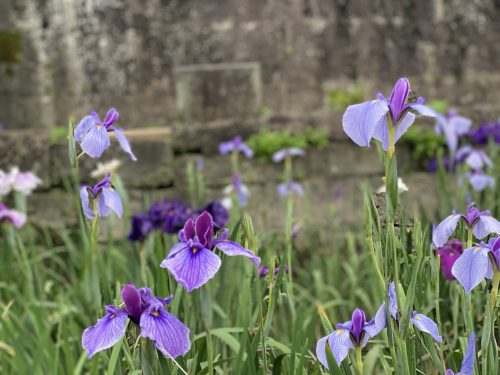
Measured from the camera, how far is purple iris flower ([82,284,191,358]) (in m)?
1.06

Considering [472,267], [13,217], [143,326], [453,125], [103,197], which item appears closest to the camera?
[143,326]

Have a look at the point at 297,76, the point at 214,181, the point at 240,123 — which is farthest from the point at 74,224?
the point at 297,76

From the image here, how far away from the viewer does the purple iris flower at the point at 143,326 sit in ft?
3.47

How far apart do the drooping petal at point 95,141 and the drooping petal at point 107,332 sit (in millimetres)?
344

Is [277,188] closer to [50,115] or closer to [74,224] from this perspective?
[74,224]

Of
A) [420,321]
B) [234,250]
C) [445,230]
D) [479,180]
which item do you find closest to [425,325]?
[420,321]

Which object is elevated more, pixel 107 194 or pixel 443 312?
pixel 107 194

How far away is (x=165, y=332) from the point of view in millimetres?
1062

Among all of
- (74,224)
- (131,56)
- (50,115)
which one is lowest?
(74,224)

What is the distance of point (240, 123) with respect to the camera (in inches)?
169

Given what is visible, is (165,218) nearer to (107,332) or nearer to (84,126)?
(84,126)

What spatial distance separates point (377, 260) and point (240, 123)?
3151mm

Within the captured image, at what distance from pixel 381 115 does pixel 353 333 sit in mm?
368

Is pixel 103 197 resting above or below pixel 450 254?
above
